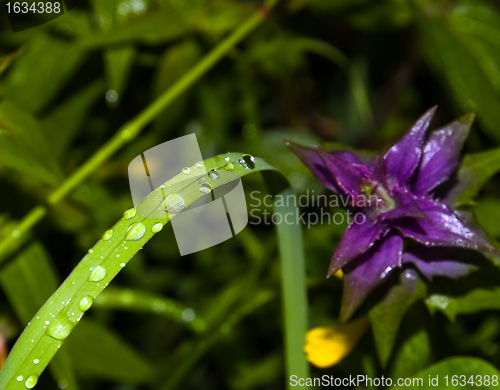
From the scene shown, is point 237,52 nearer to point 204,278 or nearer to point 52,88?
point 52,88

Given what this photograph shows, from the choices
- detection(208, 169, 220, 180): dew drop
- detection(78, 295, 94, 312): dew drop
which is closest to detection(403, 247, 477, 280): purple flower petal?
detection(208, 169, 220, 180): dew drop

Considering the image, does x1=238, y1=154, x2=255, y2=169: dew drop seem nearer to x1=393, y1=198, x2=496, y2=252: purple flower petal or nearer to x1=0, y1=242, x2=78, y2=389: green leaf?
x1=393, y1=198, x2=496, y2=252: purple flower petal

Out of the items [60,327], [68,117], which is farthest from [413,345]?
[68,117]

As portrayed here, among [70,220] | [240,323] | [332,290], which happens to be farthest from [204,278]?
[332,290]

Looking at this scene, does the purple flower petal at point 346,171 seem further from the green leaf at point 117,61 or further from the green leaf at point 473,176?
the green leaf at point 117,61

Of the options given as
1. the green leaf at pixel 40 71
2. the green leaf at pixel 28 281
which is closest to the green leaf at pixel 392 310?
the green leaf at pixel 28 281

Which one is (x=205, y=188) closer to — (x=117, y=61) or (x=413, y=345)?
(x=413, y=345)

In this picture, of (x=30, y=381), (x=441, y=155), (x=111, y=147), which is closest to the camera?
(x=30, y=381)
